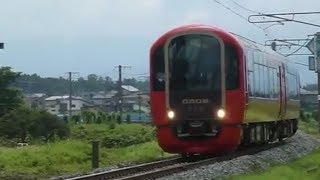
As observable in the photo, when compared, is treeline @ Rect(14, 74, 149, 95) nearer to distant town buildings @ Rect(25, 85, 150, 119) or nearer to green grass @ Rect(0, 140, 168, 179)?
distant town buildings @ Rect(25, 85, 150, 119)

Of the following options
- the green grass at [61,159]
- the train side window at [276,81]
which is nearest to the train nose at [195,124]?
the green grass at [61,159]

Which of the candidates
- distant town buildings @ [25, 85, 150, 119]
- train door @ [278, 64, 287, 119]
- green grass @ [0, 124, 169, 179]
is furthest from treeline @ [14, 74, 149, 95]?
train door @ [278, 64, 287, 119]

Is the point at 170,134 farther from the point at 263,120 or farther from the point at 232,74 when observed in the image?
the point at 263,120

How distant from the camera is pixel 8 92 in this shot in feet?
203

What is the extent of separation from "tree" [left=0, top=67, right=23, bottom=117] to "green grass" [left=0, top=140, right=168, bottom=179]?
114 feet

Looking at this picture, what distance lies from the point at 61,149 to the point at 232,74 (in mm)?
10035

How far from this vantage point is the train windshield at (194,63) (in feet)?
56.3

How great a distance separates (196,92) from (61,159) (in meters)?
8.46

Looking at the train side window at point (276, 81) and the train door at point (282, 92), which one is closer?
the train side window at point (276, 81)

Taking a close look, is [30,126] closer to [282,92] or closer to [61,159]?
[61,159]

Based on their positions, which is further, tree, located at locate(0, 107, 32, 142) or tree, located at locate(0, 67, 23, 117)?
tree, located at locate(0, 67, 23, 117)

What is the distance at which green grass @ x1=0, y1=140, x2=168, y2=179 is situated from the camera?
21081mm

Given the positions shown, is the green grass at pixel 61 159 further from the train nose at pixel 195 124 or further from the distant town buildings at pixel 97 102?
the distant town buildings at pixel 97 102

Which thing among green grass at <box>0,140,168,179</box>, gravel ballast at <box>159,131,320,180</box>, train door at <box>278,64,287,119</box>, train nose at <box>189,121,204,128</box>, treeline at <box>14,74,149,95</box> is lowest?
green grass at <box>0,140,168,179</box>
